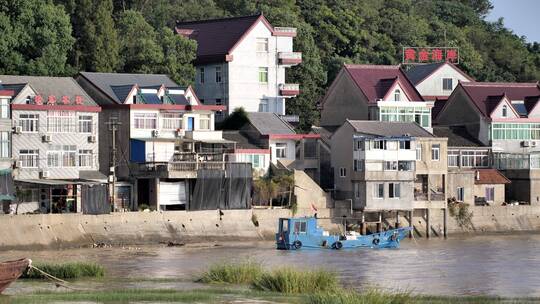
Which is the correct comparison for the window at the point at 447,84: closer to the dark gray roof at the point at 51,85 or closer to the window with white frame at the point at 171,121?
the window with white frame at the point at 171,121

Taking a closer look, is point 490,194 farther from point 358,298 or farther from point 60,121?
point 358,298

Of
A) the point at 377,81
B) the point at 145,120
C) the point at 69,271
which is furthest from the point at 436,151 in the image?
the point at 69,271

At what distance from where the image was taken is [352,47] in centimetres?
Result: 11938

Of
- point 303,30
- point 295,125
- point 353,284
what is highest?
point 303,30

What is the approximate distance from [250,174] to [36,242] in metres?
15.9

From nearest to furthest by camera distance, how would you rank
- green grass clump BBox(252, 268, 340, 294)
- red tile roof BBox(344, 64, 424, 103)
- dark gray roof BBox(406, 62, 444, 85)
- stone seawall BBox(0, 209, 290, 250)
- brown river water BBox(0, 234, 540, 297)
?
green grass clump BBox(252, 268, 340, 294) → brown river water BBox(0, 234, 540, 297) → stone seawall BBox(0, 209, 290, 250) → red tile roof BBox(344, 64, 424, 103) → dark gray roof BBox(406, 62, 444, 85)

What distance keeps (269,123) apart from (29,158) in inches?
659

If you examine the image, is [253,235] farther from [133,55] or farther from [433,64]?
[433,64]

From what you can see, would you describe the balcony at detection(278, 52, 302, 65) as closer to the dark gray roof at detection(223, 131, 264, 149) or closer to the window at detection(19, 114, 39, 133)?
the dark gray roof at detection(223, 131, 264, 149)

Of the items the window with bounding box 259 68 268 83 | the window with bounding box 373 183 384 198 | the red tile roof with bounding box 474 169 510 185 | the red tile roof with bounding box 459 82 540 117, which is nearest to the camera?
the window with bounding box 373 183 384 198

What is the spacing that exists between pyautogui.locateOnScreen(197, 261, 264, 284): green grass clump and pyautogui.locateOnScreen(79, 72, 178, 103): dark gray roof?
95.4 feet

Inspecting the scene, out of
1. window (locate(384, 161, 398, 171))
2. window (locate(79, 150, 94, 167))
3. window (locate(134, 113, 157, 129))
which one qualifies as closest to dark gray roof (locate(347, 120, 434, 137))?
window (locate(384, 161, 398, 171))

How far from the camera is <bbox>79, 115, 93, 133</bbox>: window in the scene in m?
81.8

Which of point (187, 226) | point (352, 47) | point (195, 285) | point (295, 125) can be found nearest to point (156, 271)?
point (195, 285)
